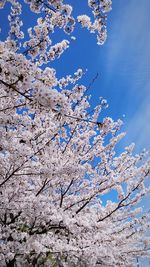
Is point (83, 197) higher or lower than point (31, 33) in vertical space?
lower

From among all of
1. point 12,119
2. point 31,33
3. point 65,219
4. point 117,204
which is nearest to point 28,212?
point 65,219

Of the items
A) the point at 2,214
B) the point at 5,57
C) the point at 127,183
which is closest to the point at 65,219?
the point at 2,214

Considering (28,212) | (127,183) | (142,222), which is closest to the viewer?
(28,212)

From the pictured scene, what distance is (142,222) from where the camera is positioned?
1147 cm

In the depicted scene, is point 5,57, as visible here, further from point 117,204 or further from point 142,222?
point 142,222

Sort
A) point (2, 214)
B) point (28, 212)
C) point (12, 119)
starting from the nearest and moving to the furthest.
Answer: point (12, 119)
point (28, 212)
point (2, 214)

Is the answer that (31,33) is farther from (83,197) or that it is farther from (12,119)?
(83,197)

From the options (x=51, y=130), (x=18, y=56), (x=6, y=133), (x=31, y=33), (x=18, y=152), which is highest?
(x=31, y=33)

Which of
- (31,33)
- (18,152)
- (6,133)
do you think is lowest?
(18,152)

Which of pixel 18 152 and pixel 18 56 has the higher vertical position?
pixel 18 152

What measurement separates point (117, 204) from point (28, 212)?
3.79 meters

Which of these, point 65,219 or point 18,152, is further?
point 65,219

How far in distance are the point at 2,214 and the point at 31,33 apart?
208 inches

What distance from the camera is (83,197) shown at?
9578mm
